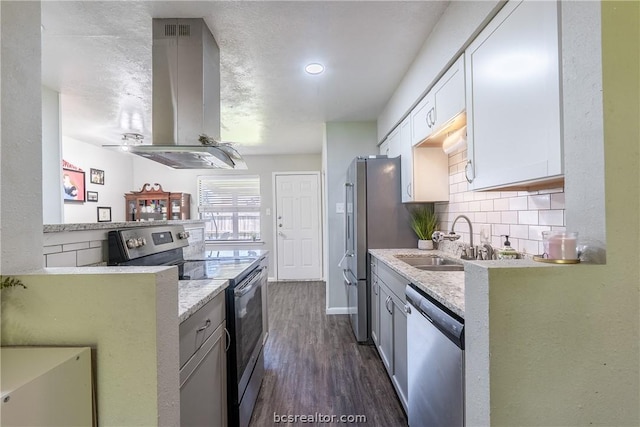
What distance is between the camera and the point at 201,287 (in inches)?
49.4

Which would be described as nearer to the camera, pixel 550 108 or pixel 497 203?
pixel 550 108

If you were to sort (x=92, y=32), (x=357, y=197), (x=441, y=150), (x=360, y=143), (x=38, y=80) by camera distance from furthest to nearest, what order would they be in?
(x=360, y=143)
(x=357, y=197)
(x=441, y=150)
(x=92, y=32)
(x=38, y=80)

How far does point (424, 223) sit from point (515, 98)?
155 cm

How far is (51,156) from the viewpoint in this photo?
2.64m

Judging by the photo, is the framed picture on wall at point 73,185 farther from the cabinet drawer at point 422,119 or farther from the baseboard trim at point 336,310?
the cabinet drawer at point 422,119

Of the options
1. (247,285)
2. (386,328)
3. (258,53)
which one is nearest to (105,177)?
(258,53)

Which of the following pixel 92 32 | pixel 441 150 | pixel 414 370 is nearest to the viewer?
pixel 414 370

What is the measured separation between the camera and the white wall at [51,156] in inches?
101

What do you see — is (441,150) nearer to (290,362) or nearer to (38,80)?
(290,362)

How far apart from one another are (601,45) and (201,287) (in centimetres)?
156

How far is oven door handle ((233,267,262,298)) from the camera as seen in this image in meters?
1.47

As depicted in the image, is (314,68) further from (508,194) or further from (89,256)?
(89,256)

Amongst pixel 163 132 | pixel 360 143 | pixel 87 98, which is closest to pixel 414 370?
pixel 163 132

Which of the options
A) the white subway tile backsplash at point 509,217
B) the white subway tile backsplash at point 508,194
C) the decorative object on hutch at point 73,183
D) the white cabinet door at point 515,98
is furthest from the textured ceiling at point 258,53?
the white subway tile backsplash at point 509,217
